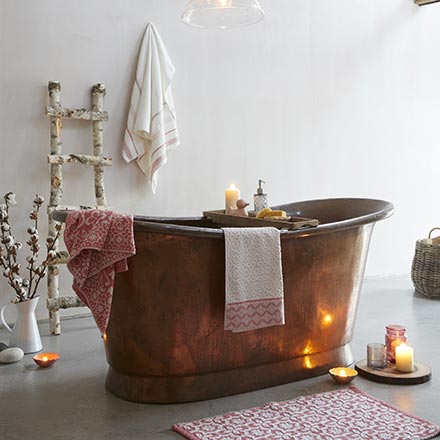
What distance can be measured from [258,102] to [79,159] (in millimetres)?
1572

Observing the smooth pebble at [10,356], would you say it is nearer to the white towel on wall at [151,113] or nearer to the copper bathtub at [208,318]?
the copper bathtub at [208,318]

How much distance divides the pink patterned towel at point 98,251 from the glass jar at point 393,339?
1.34 metres

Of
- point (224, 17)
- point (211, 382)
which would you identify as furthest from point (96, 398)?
point (224, 17)

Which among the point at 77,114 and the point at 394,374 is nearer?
the point at 394,374

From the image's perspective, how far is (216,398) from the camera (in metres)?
2.81

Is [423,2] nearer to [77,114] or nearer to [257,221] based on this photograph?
[77,114]

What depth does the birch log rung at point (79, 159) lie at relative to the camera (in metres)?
3.98

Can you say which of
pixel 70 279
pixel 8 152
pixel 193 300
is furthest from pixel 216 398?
pixel 8 152

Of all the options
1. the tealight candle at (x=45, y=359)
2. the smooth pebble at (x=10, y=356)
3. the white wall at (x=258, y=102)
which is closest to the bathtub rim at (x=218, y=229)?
the tealight candle at (x=45, y=359)

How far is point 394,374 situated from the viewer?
2984 mm

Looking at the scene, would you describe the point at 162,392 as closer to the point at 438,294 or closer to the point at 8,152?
→ the point at 8,152

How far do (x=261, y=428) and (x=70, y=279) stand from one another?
2.15 meters

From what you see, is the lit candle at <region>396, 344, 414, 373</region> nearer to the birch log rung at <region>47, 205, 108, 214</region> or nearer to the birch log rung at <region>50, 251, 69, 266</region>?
the birch log rung at <region>47, 205, 108, 214</region>

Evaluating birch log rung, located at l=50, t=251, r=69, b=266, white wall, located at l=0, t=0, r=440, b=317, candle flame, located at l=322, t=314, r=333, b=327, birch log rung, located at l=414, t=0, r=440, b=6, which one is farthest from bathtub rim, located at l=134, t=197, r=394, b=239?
birch log rung, located at l=414, t=0, r=440, b=6
